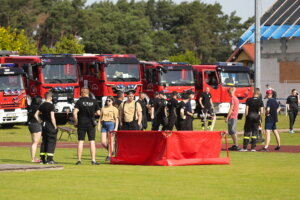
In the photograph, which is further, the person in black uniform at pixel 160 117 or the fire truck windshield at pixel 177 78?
the fire truck windshield at pixel 177 78

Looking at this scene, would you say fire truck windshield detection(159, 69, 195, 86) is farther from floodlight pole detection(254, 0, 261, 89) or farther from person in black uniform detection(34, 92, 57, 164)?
person in black uniform detection(34, 92, 57, 164)

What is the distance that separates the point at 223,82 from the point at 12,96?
1281cm

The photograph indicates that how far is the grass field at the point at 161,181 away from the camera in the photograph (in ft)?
45.6

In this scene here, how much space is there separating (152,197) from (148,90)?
30788 millimetres

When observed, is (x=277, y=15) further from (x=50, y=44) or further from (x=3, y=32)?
(x=50, y=44)

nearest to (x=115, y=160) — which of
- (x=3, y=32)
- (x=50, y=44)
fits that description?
(x=3, y=32)

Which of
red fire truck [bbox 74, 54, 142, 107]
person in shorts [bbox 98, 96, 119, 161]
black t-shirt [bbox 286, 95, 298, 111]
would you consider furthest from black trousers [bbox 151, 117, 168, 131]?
red fire truck [bbox 74, 54, 142, 107]

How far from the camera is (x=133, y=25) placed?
102688 mm

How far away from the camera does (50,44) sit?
11588 cm

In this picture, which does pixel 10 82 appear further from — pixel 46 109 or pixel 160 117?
pixel 46 109

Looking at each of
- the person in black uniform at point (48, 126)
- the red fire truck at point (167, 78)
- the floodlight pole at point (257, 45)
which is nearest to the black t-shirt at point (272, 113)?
the floodlight pole at point (257, 45)

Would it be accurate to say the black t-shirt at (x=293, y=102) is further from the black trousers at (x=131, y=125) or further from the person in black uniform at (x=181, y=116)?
Answer: the black trousers at (x=131, y=125)

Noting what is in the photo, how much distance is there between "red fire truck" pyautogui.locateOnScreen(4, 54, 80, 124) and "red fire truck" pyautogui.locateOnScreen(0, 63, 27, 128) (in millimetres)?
1054

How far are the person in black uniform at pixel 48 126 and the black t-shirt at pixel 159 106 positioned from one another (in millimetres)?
5627
